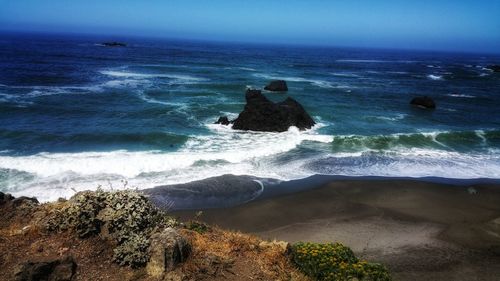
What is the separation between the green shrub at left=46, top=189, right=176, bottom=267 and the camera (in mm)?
8891

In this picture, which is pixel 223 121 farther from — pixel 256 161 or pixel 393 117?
pixel 393 117

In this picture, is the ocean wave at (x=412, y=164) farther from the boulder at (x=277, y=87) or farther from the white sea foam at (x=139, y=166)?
the boulder at (x=277, y=87)

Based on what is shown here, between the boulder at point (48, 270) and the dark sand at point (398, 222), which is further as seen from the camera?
the dark sand at point (398, 222)

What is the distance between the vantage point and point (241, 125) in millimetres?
33094

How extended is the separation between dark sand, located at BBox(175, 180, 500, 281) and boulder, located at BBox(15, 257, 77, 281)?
8.75 metres

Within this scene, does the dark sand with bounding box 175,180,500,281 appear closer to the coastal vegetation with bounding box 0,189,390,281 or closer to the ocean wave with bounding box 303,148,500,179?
the ocean wave with bounding box 303,148,500,179

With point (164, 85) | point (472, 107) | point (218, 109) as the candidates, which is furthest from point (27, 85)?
point (472, 107)

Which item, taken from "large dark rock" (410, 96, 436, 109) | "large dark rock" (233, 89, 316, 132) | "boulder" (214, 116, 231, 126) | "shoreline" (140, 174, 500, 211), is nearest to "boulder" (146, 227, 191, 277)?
"shoreline" (140, 174, 500, 211)

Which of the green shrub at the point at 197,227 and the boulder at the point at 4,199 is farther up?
the boulder at the point at 4,199

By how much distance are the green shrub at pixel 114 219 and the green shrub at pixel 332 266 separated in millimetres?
3503

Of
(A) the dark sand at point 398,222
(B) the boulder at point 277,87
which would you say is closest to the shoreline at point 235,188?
(A) the dark sand at point 398,222

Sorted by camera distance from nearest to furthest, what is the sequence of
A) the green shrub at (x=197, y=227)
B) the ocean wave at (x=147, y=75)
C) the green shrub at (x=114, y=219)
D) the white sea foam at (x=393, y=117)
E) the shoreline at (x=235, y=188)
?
the green shrub at (x=114, y=219)
the green shrub at (x=197, y=227)
the shoreline at (x=235, y=188)
the white sea foam at (x=393, y=117)
the ocean wave at (x=147, y=75)

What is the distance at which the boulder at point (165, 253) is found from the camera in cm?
827

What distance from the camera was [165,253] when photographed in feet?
Result: 27.5
